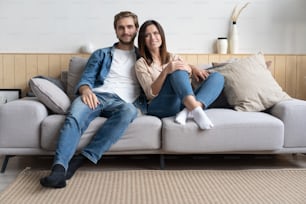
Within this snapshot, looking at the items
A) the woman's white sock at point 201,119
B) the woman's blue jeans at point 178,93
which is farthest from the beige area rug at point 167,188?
the woman's blue jeans at point 178,93

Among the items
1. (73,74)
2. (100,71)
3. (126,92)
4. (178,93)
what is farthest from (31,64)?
(178,93)

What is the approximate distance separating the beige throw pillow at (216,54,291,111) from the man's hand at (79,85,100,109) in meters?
0.92

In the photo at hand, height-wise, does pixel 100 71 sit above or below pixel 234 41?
below

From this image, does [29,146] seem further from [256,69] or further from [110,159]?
[256,69]

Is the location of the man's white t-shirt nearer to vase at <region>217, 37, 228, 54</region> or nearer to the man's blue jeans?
the man's blue jeans

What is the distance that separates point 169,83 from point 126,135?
0.42 meters

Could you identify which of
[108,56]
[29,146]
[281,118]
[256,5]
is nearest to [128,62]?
[108,56]

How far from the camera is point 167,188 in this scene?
7.11ft

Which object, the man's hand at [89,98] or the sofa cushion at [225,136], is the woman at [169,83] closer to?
the sofa cushion at [225,136]

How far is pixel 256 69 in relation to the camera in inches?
114

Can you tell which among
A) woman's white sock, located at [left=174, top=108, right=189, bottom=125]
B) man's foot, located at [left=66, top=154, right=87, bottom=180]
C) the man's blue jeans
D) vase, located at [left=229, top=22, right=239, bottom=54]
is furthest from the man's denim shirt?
vase, located at [left=229, top=22, right=239, bottom=54]

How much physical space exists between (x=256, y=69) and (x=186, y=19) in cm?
94

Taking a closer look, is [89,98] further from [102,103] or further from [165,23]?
[165,23]

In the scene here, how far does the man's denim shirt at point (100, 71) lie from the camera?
276 centimetres
